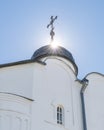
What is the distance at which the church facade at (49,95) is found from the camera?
531 inches

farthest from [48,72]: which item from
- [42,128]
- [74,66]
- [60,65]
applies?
[42,128]

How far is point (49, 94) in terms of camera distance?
49.8 feet

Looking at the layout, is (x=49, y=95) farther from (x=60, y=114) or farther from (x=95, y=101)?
(x=95, y=101)

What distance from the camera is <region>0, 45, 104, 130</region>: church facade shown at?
531 inches

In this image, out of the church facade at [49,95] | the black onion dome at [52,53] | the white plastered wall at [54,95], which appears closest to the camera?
the church facade at [49,95]

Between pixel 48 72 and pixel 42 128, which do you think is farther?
pixel 48 72

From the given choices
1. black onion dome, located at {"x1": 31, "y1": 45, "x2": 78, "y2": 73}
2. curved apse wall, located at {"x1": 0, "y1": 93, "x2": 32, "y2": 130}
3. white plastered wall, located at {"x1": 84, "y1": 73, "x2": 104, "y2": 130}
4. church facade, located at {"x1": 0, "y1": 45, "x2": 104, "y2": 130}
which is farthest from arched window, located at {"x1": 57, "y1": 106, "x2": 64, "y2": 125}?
black onion dome, located at {"x1": 31, "y1": 45, "x2": 78, "y2": 73}

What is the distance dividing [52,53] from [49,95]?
2.42 metres

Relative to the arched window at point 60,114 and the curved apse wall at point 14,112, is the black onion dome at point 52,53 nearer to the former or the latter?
the arched window at point 60,114

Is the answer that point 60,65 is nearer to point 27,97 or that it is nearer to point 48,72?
point 48,72

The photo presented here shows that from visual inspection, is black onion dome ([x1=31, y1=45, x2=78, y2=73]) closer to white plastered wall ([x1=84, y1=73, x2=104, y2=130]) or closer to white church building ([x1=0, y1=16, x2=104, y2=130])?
white church building ([x1=0, y1=16, x2=104, y2=130])

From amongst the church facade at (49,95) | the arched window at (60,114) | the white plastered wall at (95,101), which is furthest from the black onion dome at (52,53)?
the arched window at (60,114)

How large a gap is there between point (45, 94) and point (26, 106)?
1.40 metres

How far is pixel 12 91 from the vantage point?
1459cm
